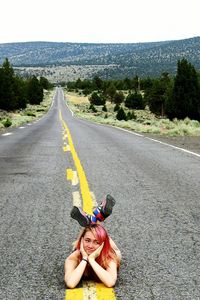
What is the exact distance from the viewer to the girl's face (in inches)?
142

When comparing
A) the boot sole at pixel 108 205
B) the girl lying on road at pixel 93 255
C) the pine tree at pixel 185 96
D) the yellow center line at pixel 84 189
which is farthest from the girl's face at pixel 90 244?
the pine tree at pixel 185 96

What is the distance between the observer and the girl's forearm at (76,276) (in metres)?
3.48

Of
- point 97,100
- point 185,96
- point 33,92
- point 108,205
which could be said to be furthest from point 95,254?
point 97,100

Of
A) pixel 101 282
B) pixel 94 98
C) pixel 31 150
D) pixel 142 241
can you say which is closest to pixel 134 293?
pixel 101 282

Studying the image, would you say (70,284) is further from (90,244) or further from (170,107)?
(170,107)

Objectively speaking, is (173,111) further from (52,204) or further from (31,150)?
(52,204)

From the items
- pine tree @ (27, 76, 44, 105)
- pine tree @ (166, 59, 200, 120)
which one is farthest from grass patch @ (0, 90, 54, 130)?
pine tree @ (27, 76, 44, 105)

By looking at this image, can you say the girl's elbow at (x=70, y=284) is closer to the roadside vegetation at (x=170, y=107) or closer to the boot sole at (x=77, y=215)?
the boot sole at (x=77, y=215)

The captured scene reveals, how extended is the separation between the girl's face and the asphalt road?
1.13 ft

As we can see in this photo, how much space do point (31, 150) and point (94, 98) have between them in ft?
335

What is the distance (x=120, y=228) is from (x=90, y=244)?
168cm

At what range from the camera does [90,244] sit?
11.9ft

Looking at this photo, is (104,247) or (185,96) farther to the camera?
(185,96)

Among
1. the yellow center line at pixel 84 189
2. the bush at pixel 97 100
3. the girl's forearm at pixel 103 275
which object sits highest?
the girl's forearm at pixel 103 275
